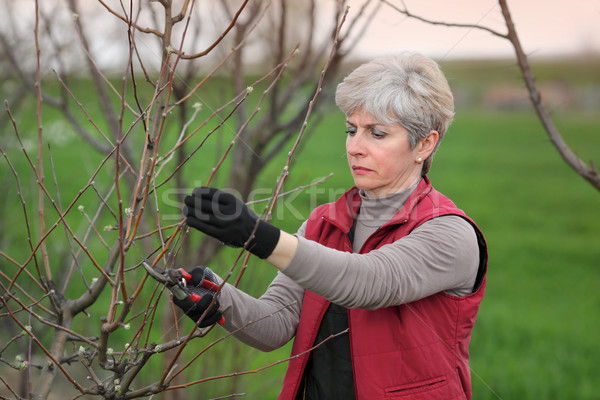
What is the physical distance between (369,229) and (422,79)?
1.58 ft

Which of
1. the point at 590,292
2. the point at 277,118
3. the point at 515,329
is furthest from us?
the point at 590,292

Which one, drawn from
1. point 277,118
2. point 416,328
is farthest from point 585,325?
point 416,328

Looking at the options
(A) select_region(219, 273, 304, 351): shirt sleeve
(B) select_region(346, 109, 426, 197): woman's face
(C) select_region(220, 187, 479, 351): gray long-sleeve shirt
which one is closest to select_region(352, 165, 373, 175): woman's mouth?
(B) select_region(346, 109, 426, 197): woman's face

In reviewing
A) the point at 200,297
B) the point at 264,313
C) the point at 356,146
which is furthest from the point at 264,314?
the point at 356,146

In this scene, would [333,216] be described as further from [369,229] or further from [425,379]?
[425,379]

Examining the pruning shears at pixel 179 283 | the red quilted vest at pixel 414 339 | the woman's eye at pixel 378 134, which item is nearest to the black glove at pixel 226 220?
the pruning shears at pixel 179 283

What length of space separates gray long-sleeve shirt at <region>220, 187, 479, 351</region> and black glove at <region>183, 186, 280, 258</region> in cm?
9

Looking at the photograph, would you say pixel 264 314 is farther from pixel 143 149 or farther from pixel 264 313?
pixel 143 149

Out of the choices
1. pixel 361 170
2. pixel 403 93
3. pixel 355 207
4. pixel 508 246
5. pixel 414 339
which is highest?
pixel 403 93

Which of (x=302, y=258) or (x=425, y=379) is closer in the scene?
(x=302, y=258)

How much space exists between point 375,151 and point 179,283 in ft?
2.28

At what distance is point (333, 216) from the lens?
1870 millimetres

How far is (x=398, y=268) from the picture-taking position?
60.3 inches

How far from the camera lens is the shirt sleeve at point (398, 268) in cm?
142
